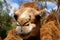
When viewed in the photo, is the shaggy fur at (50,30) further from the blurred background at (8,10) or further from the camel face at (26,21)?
the blurred background at (8,10)

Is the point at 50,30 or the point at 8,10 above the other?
the point at 50,30

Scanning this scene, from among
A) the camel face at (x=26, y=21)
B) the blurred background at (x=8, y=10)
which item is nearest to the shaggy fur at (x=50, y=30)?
the camel face at (x=26, y=21)

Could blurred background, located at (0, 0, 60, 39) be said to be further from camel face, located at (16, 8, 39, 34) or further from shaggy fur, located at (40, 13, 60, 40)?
camel face, located at (16, 8, 39, 34)

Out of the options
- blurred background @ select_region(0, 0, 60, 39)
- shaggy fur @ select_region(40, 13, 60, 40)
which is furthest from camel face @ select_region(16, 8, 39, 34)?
blurred background @ select_region(0, 0, 60, 39)

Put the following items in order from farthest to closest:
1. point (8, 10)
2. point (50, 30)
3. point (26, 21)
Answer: point (8, 10), point (50, 30), point (26, 21)

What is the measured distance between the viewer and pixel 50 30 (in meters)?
4.05

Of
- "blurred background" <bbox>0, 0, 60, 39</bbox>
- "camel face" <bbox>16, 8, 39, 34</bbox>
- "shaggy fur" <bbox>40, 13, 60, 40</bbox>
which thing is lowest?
"blurred background" <bbox>0, 0, 60, 39</bbox>

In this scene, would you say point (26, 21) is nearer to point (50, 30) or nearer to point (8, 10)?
point (50, 30)

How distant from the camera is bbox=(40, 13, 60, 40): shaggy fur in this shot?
3823 mm

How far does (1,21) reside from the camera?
737 cm

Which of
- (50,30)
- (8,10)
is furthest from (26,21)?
(8,10)

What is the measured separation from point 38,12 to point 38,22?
14 cm

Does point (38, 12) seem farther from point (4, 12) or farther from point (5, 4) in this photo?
point (5, 4)

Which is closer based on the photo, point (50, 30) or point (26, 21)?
point (26, 21)
